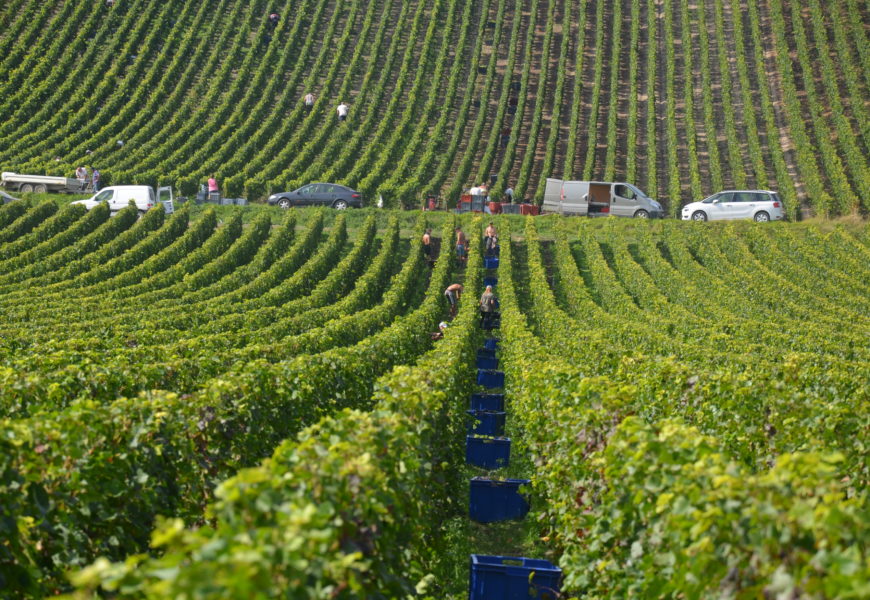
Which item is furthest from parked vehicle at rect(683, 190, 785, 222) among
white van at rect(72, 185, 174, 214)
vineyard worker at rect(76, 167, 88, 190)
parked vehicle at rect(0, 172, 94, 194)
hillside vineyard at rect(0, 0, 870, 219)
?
parked vehicle at rect(0, 172, 94, 194)

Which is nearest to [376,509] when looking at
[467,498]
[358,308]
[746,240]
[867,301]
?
[467,498]

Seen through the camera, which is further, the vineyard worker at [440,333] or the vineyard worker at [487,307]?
the vineyard worker at [487,307]

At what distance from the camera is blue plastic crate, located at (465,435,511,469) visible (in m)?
14.9

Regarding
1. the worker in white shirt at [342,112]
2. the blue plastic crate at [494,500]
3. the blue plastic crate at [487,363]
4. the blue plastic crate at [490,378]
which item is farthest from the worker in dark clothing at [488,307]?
the worker in white shirt at [342,112]

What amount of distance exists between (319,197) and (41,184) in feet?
39.7

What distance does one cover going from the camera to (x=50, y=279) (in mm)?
31531

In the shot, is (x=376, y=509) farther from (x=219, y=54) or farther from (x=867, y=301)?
(x=219, y=54)

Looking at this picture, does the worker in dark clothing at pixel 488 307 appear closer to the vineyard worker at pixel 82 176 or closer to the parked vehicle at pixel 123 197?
the parked vehicle at pixel 123 197

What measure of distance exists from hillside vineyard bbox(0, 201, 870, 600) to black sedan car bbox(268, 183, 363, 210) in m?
16.8

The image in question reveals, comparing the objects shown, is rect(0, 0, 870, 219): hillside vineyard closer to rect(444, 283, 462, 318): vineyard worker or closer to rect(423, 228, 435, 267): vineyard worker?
rect(423, 228, 435, 267): vineyard worker

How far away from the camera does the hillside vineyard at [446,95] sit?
48.8 m

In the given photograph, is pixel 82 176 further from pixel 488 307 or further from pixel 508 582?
pixel 508 582

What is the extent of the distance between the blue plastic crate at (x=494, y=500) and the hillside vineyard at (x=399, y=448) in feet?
1.14

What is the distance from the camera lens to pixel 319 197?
4466 cm
